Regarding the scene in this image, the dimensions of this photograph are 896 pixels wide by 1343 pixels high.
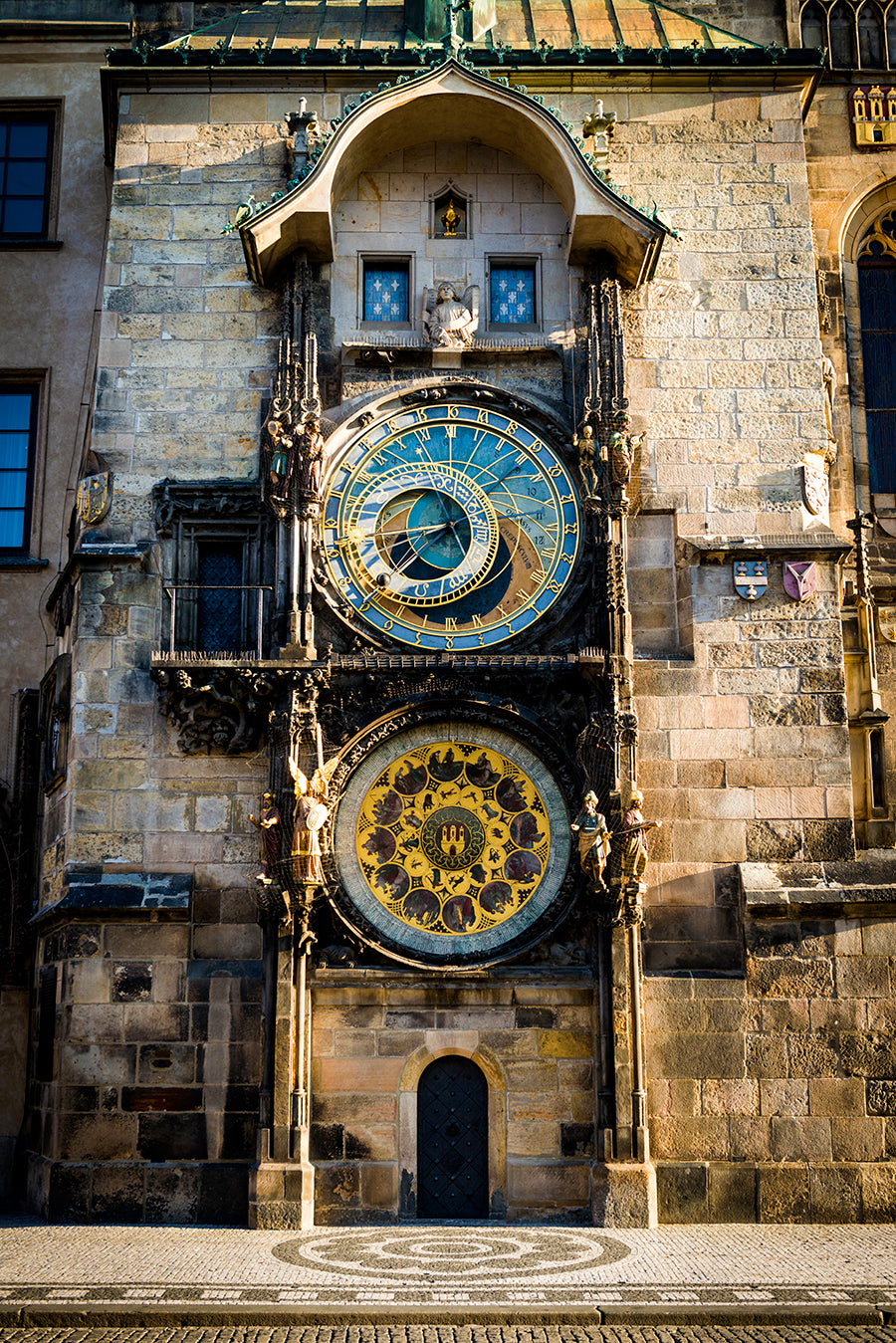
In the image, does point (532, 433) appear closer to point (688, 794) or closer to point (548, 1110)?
point (688, 794)

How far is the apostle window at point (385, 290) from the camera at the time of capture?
50.3 feet

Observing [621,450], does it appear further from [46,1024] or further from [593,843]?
[46,1024]

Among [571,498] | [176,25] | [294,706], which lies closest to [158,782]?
[294,706]

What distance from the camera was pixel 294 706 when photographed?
13.7m

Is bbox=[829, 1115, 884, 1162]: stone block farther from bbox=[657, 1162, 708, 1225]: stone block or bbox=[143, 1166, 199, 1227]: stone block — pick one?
bbox=[143, 1166, 199, 1227]: stone block

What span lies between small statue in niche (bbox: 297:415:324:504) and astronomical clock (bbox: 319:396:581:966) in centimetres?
34

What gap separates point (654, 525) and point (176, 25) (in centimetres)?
859

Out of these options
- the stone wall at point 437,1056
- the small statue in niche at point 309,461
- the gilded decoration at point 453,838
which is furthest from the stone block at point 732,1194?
the small statue in niche at point 309,461

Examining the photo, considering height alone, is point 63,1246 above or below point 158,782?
below

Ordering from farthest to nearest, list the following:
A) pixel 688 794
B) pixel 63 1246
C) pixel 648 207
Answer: pixel 648 207 < pixel 688 794 < pixel 63 1246

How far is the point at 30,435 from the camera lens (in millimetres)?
17000

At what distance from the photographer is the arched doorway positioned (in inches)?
526

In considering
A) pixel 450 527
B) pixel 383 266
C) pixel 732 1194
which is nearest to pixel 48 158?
pixel 383 266

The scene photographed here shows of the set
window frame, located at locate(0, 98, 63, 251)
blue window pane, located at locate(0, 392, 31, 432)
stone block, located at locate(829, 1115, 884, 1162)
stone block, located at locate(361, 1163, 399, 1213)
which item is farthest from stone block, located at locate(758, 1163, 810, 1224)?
window frame, located at locate(0, 98, 63, 251)
